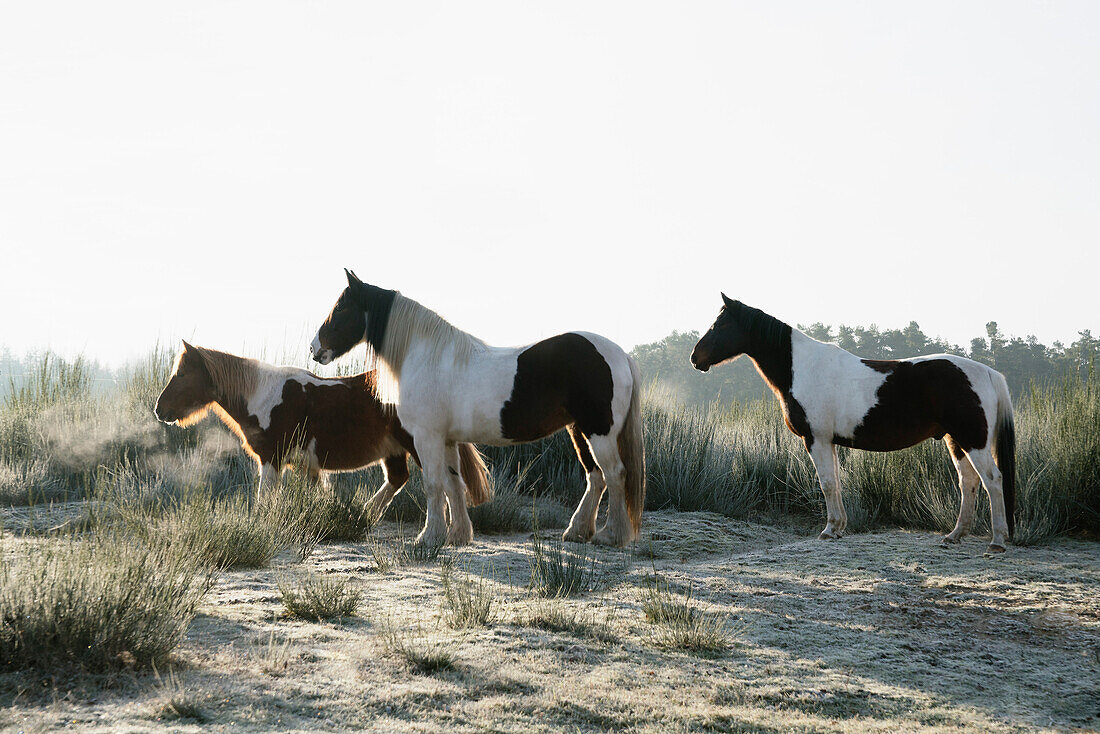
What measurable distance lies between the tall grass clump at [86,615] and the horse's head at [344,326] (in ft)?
12.1

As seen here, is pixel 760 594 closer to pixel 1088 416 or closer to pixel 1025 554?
pixel 1025 554

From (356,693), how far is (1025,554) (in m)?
5.32

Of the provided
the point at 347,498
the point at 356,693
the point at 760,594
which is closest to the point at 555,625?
the point at 356,693

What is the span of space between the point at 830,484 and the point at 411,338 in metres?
3.75

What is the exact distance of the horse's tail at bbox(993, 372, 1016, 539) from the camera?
628cm

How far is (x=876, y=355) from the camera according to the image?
1795 inches

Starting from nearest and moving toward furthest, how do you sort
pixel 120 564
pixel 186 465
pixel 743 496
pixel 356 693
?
1. pixel 356 693
2. pixel 120 564
3. pixel 186 465
4. pixel 743 496

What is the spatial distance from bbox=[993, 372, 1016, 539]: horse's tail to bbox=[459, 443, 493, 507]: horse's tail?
4.15 meters

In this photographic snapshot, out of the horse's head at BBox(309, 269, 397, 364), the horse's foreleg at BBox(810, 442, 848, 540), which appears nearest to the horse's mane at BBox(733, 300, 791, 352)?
the horse's foreleg at BBox(810, 442, 848, 540)

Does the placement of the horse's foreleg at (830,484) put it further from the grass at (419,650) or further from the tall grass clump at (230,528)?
the grass at (419,650)

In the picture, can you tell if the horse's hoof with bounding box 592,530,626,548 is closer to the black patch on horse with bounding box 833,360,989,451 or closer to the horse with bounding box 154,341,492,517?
the horse with bounding box 154,341,492,517

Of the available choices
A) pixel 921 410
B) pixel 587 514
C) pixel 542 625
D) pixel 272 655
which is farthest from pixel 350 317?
pixel 921 410

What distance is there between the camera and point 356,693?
9.39ft

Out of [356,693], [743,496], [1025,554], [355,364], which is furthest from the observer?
[355,364]
